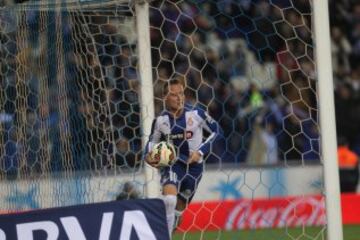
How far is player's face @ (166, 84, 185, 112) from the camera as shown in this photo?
6641 mm

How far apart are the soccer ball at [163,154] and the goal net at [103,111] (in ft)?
1.81

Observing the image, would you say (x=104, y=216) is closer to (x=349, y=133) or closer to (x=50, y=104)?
(x=50, y=104)

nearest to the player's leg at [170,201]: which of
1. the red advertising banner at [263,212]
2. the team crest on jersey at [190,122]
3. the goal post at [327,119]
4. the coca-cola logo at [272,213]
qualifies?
the team crest on jersey at [190,122]

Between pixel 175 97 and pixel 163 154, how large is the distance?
0.63m

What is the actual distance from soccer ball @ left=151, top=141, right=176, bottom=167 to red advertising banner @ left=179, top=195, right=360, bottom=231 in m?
3.70

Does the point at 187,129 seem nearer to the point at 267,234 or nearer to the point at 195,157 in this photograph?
the point at 195,157

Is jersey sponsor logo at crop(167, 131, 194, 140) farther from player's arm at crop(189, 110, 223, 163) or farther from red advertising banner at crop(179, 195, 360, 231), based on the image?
red advertising banner at crop(179, 195, 360, 231)

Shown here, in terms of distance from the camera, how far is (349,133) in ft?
40.1

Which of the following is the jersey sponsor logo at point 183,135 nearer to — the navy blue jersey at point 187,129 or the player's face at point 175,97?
the navy blue jersey at point 187,129

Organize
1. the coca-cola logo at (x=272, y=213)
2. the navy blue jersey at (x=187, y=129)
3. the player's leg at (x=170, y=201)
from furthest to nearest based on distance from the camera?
the coca-cola logo at (x=272, y=213), the navy blue jersey at (x=187, y=129), the player's leg at (x=170, y=201)

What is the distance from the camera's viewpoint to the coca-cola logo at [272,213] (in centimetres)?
1020

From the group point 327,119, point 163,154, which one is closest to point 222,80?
point 163,154

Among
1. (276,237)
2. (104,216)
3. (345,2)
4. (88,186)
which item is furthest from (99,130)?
(345,2)

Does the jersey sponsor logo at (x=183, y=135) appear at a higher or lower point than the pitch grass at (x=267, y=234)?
higher
